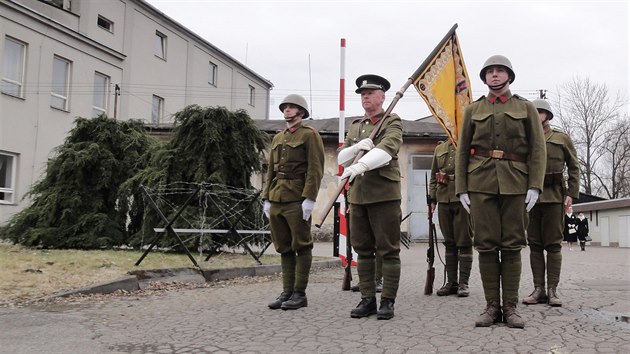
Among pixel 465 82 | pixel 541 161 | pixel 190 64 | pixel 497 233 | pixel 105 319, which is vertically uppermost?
pixel 190 64

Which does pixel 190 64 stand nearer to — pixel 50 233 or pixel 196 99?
pixel 196 99

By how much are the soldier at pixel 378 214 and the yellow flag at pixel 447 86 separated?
131cm

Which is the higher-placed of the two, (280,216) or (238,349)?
(280,216)

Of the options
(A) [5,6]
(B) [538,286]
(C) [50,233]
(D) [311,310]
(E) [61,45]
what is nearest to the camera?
(D) [311,310]

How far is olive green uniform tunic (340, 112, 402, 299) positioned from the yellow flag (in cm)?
135

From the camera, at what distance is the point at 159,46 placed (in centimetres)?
3338

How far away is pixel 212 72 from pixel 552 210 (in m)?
35.5

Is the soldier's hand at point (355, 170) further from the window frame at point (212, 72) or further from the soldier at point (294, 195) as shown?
the window frame at point (212, 72)

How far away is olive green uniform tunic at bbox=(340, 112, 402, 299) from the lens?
5168 millimetres

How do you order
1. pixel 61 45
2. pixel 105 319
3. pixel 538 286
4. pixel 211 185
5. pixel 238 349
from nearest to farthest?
pixel 238 349, pixel 105 319, pixel 538 286, pixel 211 185, pixel 61 45

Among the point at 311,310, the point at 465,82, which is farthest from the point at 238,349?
the point at 465,82

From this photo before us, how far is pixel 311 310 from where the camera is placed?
5.62 m

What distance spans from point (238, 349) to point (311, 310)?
1.75m

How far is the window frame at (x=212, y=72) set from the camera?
127ft
